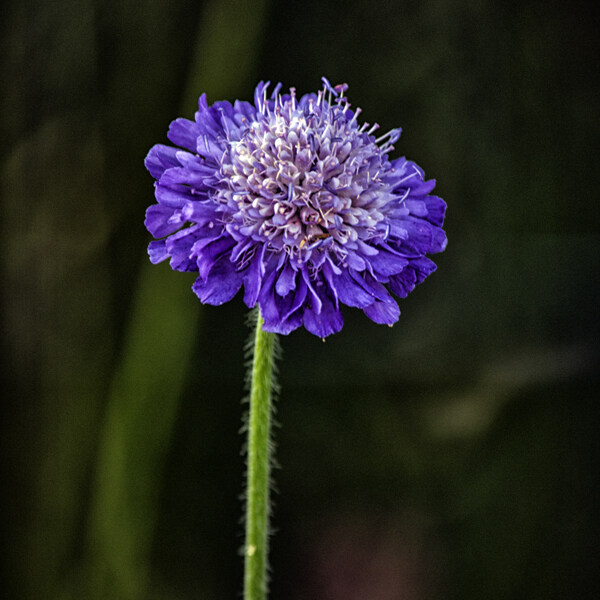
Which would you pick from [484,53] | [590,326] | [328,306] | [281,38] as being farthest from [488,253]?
[328,306]

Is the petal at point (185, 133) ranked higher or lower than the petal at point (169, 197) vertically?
higher

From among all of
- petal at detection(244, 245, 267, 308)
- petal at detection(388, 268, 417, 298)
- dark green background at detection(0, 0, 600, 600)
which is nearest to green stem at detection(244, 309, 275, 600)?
petal at detection(244, 245, 267, 308)

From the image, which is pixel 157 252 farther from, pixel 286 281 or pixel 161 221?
pixel 286 281

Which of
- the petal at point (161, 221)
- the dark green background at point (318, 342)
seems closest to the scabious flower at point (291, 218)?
the petal at point (161, 221)

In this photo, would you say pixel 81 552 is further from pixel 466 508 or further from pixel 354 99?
pixel 354 99

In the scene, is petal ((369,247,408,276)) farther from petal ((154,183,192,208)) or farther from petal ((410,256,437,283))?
petal ((154,183,192,208))

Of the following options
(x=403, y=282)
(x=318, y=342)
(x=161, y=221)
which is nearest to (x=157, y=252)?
(x=161, y=221)

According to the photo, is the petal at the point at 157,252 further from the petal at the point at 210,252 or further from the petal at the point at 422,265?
the petal at the point at 422,265
